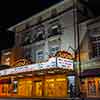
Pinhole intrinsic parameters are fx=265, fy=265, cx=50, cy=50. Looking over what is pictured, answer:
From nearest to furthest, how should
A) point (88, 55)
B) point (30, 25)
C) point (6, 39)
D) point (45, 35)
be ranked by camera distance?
1. point (88, 55)
2. point (45, 35)
3. point (30, 25)
4. point (6, 39)

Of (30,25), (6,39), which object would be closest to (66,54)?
(30,25)

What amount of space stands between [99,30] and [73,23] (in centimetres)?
406

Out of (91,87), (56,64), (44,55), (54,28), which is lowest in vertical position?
(91,87)

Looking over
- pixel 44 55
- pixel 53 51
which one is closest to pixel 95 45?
pixel 53 51

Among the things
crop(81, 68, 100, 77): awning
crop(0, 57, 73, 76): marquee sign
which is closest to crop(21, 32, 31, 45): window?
crop(0, 57, 73, 76): marquee sign

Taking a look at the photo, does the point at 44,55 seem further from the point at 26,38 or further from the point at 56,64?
the point at 56,64

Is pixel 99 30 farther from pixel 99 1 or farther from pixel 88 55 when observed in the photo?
pixel 99 1

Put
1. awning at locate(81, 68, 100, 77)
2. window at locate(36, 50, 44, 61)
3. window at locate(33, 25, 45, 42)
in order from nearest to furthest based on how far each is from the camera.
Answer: awning at locate(81, 68, 100, 77) → window at locate(36, 50, 44, 61) → window at locate(33, 25, 45, 42)

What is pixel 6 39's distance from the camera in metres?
45.0

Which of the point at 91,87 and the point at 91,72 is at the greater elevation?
the point at 91,72

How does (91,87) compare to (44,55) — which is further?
(44,55)

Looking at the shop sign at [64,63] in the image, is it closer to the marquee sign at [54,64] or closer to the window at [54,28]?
the marquee sign at [54,64]

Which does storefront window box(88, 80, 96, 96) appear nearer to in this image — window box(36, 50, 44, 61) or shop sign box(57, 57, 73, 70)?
Answer: shop sign box(57, 57, 73, 70)

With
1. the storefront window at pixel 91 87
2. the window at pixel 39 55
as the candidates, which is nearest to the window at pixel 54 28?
the window at pixel 39 55
